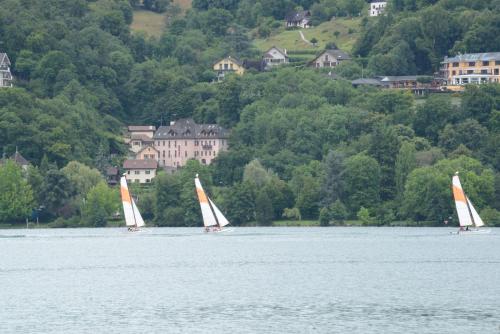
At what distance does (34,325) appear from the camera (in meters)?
71.2

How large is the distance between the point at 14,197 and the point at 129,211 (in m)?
22.0

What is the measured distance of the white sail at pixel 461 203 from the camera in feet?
429

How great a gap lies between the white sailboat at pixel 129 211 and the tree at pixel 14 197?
767 inches

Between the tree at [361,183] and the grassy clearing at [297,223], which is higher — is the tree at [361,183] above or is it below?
above

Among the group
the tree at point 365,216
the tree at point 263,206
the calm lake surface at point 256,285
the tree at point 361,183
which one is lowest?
the calm lake surface at point 256,285

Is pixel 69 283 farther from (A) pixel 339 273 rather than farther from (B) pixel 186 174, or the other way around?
(B) pixel 186 174

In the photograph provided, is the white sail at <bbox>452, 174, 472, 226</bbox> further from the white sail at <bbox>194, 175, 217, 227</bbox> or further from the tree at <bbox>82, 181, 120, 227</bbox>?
the tree at <bbox>82, 181, 120, 227</bbox>

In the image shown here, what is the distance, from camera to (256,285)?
87.8 metres

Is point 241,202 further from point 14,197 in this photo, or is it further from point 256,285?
point 256,285

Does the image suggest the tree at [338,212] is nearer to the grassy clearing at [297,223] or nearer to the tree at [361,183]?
the tree at [361,183]

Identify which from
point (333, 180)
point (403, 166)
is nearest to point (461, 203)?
point (403, 166)

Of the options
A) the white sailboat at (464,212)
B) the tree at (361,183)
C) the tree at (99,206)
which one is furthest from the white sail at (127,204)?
the white sailboat at (464,212)

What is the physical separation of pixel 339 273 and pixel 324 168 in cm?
6951

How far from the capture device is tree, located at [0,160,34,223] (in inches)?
6388
